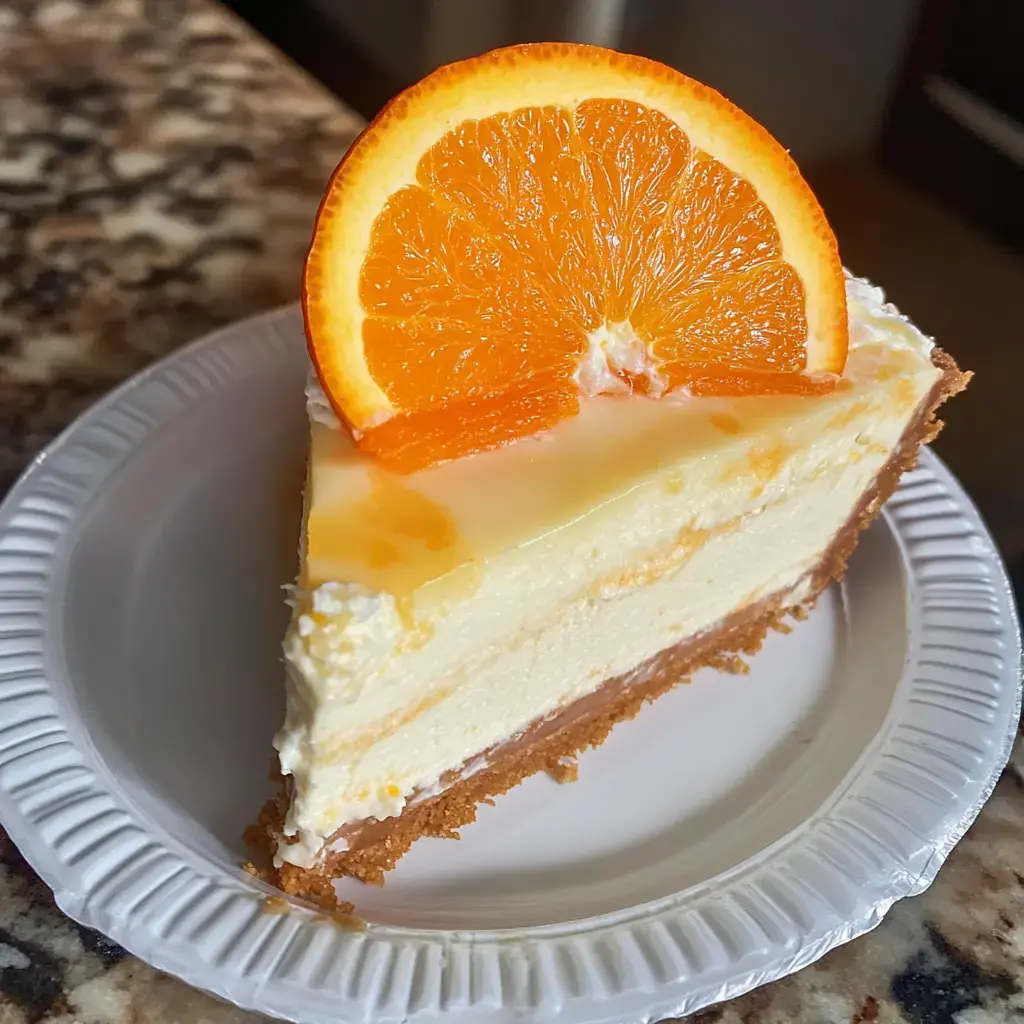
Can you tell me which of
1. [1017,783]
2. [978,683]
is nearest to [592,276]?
[978,683]

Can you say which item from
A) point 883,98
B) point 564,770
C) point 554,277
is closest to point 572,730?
point 564,770

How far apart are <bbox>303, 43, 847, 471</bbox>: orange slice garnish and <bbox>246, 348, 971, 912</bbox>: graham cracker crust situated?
276mm

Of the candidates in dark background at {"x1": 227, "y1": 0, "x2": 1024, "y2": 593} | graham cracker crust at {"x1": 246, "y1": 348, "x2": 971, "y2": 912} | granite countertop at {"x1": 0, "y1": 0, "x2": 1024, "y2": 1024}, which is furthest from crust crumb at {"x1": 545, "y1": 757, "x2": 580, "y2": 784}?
dark background at {"x1": 227, "y1": 0, "x2": 1024, "y2": 593}

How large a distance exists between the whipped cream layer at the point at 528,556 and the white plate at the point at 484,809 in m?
0.11

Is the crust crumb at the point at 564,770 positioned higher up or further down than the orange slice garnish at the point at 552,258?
further down

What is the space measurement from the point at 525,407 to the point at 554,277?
146 millimetres

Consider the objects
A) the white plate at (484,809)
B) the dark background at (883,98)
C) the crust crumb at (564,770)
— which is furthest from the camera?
the dark background at (883,98)

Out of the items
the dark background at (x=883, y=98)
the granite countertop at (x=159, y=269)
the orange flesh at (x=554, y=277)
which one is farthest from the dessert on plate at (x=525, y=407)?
the dark background at (x=883, y=98)

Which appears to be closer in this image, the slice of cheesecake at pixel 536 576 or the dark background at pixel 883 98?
the slice of cheesecake at pixel 536 576

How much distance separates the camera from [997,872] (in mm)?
1236

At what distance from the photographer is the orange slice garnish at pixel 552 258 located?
1.14m

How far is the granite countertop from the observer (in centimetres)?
109

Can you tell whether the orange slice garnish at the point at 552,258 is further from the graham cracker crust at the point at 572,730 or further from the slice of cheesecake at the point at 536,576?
the graham cracker crust at the point at 572,730

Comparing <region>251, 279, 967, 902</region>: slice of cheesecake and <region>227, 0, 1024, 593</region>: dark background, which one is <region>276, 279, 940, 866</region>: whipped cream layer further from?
<region>227, 0, 1024, 593</region>: dark background
